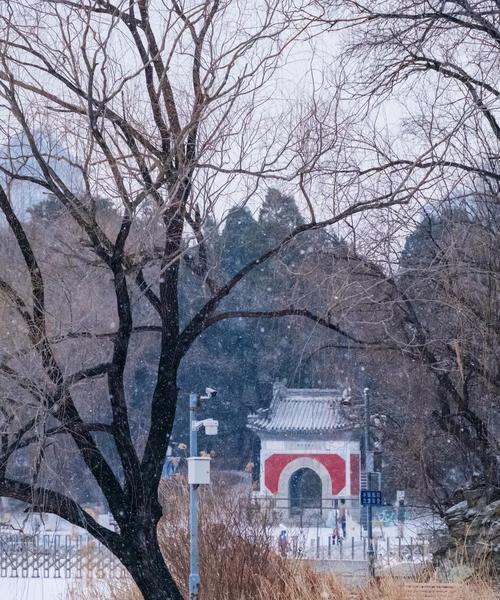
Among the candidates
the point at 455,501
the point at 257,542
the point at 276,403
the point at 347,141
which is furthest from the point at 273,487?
the point at 347,141

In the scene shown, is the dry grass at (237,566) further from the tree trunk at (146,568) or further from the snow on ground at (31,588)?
the snow on ground at (31,588)

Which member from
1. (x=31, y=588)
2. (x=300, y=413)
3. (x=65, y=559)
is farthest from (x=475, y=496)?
(x=300, y=413)

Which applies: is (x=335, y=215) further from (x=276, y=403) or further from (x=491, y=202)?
(x=276, y=403)

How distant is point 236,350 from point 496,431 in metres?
20.2

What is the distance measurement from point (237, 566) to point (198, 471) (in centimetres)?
117

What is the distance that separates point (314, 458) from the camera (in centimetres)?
3412

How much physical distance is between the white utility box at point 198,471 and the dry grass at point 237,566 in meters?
0.44

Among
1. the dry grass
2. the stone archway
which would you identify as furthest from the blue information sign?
the stone archway

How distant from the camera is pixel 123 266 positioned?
301 inches

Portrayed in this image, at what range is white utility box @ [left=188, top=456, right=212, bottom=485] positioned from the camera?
10.7m

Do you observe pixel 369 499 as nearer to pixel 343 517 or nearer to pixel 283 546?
pixel 283 546

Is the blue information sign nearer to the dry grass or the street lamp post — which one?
the street lamp post

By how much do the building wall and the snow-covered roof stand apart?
663mm

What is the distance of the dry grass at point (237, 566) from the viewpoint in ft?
28.6
